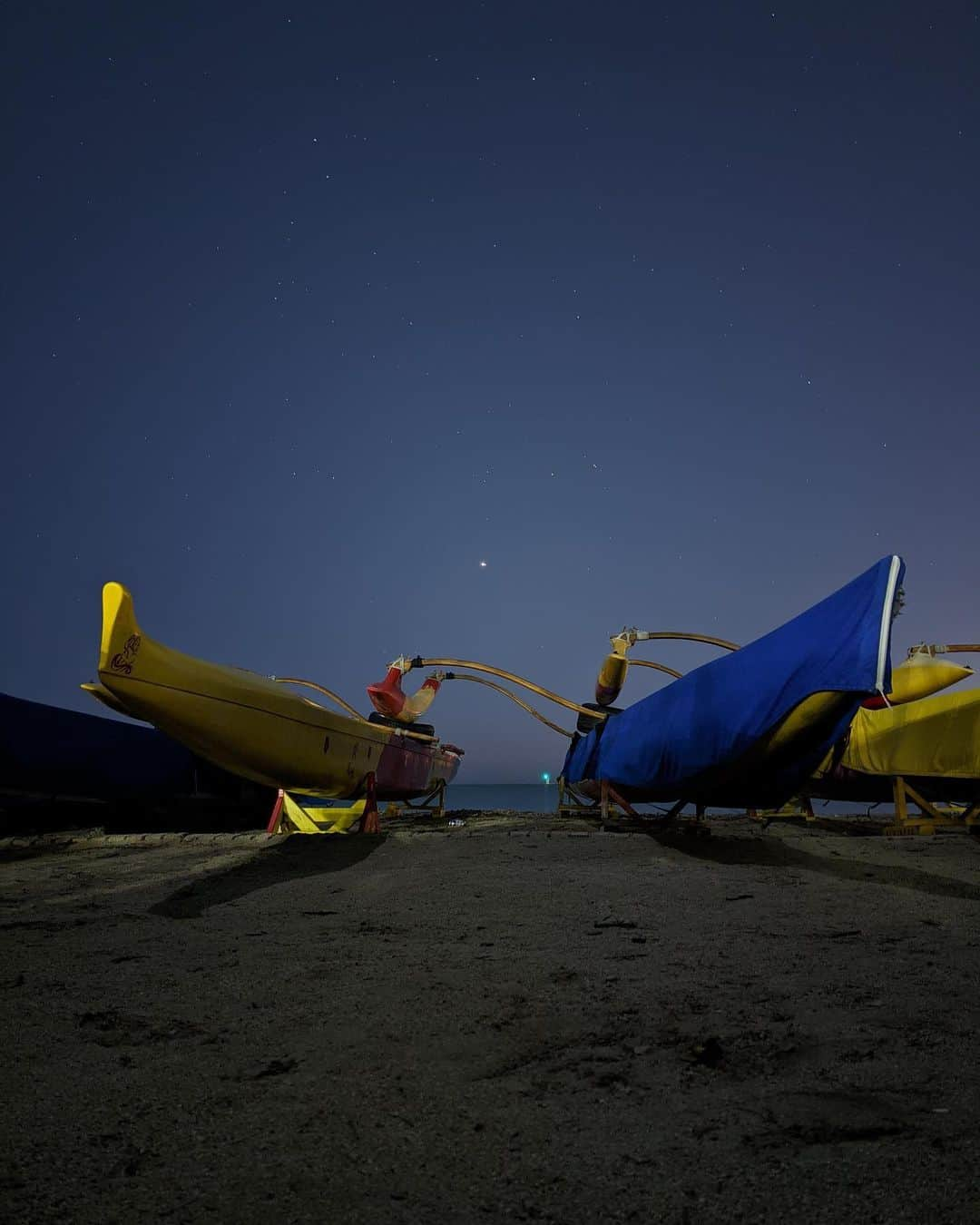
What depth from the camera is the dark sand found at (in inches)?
39.6

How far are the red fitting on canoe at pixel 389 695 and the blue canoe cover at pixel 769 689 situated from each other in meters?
4.95

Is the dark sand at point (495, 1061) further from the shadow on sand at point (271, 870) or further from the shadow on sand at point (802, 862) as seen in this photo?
the shadow on sand at point (802, 862)

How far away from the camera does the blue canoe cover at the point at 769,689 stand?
13.6 ft

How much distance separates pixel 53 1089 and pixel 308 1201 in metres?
0.78

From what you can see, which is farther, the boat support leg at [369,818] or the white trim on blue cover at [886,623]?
the boat support leg at [369,818]

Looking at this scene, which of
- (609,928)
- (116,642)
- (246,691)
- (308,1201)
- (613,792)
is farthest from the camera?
(613,792)

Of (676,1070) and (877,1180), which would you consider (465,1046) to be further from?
(877,1180)

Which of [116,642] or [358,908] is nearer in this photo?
[358,908]

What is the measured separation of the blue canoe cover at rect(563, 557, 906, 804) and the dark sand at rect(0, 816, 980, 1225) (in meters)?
1.48

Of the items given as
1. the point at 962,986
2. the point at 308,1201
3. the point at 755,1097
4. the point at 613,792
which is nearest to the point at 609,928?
the point at 962,986

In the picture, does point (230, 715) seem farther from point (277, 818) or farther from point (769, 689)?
point (769, 689)

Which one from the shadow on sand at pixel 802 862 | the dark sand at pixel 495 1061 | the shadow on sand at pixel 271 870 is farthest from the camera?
the shadow on sand at pixel 802 862

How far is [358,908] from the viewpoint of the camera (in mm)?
3383

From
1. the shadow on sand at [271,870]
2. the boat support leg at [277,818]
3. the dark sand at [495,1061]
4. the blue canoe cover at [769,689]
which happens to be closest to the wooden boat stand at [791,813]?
the blue canoe cover at [769,689]
